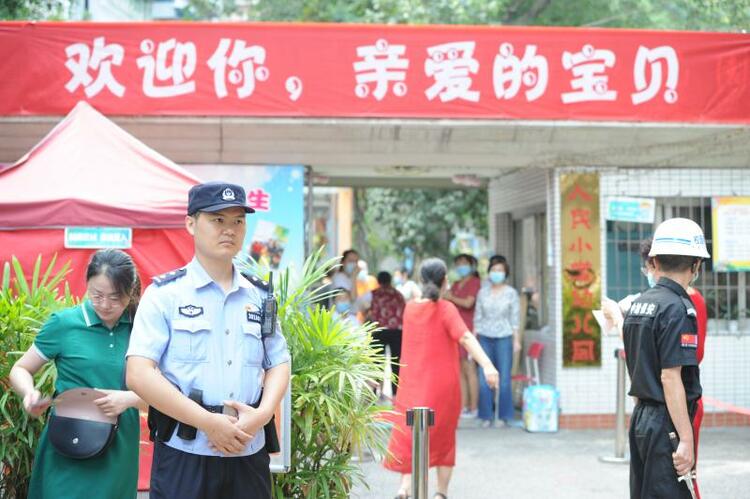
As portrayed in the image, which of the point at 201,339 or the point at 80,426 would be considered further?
the point at 80,426

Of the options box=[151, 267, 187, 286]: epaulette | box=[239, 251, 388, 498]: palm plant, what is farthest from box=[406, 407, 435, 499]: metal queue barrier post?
box=[151, 267, 187, 286]: epaulette

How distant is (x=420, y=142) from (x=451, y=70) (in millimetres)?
1195

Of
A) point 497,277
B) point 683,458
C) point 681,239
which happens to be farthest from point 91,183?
point 497,277

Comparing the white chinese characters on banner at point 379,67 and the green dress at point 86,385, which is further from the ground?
the white chinese characters on banner at point 379,67

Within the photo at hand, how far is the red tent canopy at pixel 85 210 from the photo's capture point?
6852 millimetres

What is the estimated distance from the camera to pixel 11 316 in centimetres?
551

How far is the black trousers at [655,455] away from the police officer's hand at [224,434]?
6.64 feet

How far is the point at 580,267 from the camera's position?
10898 mm

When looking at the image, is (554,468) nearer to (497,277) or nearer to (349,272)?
(497,277)

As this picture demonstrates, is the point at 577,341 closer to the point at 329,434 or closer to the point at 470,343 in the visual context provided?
the point at 470,343

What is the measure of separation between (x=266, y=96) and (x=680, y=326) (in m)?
5.99

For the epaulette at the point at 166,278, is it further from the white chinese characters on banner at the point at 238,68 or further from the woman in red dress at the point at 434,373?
the white chinese characters on banner at the point at 238,68

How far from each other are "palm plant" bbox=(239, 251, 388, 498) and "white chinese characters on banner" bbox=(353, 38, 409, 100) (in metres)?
4.17

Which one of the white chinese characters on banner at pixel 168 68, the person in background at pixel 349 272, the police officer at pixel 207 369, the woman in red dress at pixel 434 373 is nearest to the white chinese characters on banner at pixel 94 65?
the white chinese characters on banner at pixel 168 68
